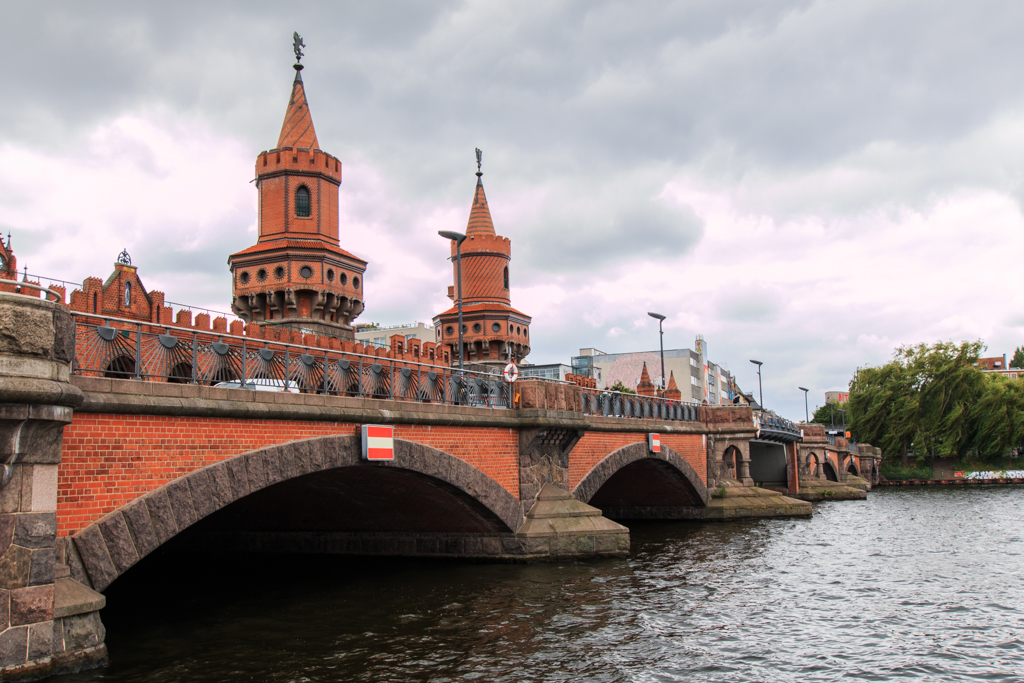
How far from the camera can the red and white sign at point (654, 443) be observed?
2920 centimetres

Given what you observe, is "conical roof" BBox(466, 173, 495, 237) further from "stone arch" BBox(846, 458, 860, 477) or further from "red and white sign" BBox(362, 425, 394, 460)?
"stone arch" BBox(846, 458, 860, 477)

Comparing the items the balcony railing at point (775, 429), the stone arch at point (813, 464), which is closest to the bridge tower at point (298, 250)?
the balcony railing at point (775, 429)

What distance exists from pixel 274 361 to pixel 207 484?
9.48 feet

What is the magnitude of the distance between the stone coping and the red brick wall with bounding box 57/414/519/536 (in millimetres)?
154

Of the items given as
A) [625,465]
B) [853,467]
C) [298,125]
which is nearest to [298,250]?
[298,125]

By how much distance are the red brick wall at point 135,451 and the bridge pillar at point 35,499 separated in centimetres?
60

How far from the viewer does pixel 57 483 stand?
967 cm

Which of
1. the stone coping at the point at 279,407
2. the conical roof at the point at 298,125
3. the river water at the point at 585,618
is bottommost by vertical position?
the river water at the point at 585,618

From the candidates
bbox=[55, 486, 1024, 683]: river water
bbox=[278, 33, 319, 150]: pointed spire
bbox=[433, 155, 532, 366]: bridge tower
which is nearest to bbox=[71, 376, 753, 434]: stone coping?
bbox=[55, 486, 1024, 683]: river water

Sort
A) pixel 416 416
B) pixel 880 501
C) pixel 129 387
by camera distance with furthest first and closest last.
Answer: pixel 880 501, pixel 416 416, pixel 129 387

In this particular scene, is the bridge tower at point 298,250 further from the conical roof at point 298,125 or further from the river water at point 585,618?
the river water at point 585,618

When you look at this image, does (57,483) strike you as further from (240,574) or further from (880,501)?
(880,501)

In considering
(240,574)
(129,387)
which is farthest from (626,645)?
(240,574)

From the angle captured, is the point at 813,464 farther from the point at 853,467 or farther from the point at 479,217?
the point at 479,217
